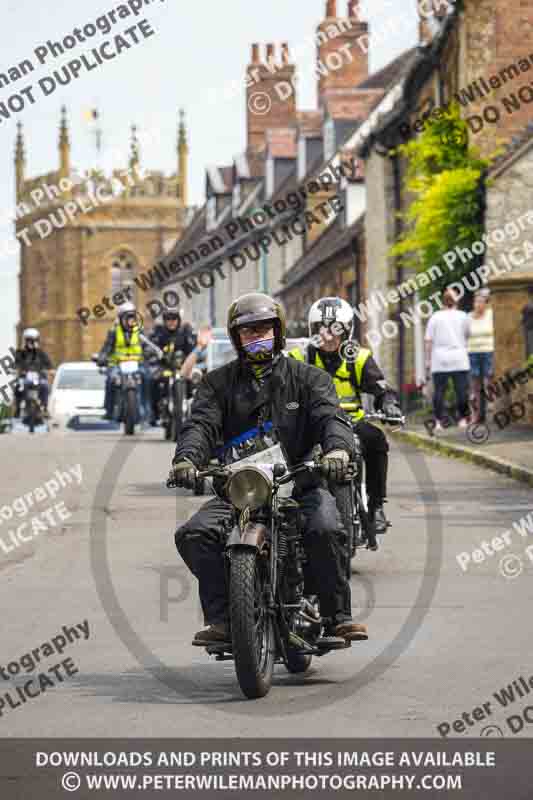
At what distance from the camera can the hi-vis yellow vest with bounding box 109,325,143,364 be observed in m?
24.4

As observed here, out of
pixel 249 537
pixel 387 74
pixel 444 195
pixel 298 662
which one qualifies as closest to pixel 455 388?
pixel 444 195

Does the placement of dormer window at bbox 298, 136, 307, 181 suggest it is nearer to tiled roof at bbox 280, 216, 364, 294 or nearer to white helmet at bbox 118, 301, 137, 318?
tiled roof at bbox 280, 216, 364, 294

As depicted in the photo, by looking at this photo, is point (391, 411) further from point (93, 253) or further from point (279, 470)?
point (93, 253)

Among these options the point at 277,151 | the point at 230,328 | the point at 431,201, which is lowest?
the point at 230,328

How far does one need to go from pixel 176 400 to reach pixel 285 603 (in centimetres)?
1406

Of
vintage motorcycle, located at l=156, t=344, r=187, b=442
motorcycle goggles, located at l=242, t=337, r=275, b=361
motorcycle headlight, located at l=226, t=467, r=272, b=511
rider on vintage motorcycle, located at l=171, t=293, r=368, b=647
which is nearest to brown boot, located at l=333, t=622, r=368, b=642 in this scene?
rider on vintage motorcycle, located at l=171, t=293, r=368, b=647

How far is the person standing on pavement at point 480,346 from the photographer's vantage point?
22.8 m

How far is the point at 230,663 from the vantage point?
8336 mm

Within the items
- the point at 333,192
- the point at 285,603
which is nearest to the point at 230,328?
the point at 285,603

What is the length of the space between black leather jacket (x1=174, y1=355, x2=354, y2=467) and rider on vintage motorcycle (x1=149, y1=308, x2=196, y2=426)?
49.0 ft

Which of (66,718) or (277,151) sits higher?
(277,151)

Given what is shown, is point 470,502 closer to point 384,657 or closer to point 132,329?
point 384,657

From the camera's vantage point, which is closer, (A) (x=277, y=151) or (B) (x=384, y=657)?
(B) (x=384, y=657)

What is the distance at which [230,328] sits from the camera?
773 centimetres
